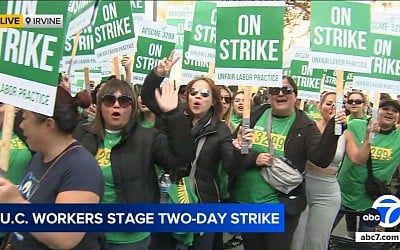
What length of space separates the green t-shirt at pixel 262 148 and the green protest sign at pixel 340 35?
40cm

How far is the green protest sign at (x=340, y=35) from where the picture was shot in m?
2.72

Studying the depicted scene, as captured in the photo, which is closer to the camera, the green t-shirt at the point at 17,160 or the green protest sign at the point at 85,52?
the green t-shirt at the point at 17,160

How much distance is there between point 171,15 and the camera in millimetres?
3643

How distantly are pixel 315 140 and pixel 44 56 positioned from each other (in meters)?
1.52

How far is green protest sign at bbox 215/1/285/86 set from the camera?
266 centimetres

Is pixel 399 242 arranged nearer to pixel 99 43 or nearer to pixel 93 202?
pixel 93 202

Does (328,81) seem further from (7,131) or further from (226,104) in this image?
(7,131)

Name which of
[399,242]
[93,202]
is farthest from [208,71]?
[93,202]

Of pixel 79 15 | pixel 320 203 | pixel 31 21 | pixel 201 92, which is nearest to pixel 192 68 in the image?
pixel 201 92

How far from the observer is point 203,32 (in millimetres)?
3713

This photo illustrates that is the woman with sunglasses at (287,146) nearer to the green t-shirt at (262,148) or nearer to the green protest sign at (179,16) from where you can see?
Answer: the green t-shirt at (262,148)

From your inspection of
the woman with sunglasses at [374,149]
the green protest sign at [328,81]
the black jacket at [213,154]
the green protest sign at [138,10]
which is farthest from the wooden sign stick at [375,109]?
the green protest sign at [138,10]

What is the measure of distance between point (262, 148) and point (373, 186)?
645 mm

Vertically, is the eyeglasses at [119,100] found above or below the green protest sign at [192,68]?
below
